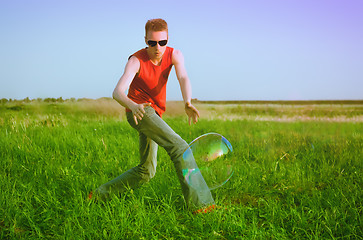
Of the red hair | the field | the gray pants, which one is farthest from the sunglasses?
the field

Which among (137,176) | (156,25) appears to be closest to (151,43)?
(156,25)

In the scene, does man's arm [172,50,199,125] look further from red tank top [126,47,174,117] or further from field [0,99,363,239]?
field [0,99,363,239]

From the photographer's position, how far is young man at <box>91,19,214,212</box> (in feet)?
10.5

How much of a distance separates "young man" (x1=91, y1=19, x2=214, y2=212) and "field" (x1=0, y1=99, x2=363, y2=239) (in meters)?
0.35

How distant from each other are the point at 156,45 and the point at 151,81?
1.23ft

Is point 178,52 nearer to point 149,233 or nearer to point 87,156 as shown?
point 149,233

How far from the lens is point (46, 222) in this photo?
136 inches

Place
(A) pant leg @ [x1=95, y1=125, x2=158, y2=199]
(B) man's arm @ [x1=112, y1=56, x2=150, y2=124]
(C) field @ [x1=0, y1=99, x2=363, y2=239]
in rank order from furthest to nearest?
(A) pant leg @ [x1=95, y1=125, x2=158, y2=199] → (C) field @ [x1=0, y1=99, x2=363, y2=239] → (B) man's arm @ [x1=112, y1=56, x2=150, y2=124]

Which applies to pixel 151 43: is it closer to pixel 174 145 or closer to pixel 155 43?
pixel 155 43

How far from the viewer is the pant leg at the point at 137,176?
3.78 meters

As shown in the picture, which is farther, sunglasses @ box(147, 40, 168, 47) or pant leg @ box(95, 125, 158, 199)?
pant leg @ box(95, 125, 158, 199)

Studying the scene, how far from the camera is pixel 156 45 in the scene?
3314 millimetres

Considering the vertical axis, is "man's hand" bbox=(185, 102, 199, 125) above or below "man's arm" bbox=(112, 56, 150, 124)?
below

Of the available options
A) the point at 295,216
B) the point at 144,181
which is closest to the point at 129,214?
the point at 144,181
